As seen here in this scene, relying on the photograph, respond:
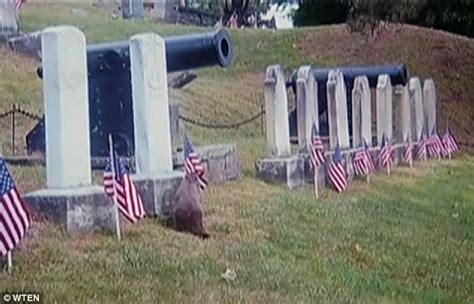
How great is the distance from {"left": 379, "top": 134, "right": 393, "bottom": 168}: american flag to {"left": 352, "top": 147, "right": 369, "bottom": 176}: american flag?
160 centimetres

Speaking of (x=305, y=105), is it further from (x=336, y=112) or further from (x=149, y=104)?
(x=149, y=104)

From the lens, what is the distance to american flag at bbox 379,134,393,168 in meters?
17.9

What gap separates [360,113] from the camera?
1731cm

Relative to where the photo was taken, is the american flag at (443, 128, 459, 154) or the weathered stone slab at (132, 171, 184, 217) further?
the american flag at (443, 128, 459, 154)

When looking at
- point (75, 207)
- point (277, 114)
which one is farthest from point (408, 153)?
point (75, 207)

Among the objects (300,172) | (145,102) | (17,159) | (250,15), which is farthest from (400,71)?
(250,15)

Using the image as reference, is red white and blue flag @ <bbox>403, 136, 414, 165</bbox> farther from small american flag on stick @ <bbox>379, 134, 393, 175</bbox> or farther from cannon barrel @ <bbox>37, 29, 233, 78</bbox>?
cannon barrel @ <bbox>37, 29, 233, 78</bbox>

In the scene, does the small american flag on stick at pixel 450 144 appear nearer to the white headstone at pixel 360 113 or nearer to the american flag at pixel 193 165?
the white headstone at pixel 360 113

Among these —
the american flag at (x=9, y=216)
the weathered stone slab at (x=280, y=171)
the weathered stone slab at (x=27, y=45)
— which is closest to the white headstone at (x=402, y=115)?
the weathered stone slab at (x=280, y=171)

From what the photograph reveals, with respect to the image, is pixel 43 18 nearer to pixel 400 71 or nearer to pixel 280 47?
pixel 280 47

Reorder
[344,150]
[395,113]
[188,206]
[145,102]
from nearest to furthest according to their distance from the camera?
[188,206] < [145,102] < [344,150] < [395,113]

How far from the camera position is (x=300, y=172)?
13.5m

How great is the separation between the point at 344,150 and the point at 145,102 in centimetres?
627

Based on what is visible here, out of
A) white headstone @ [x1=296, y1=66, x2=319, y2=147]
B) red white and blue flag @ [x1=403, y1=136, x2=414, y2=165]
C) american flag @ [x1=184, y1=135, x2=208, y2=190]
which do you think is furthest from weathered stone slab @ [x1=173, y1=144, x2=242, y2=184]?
red white and blue flag @ [x1=403, y1=136, x2=414, y2=165]
